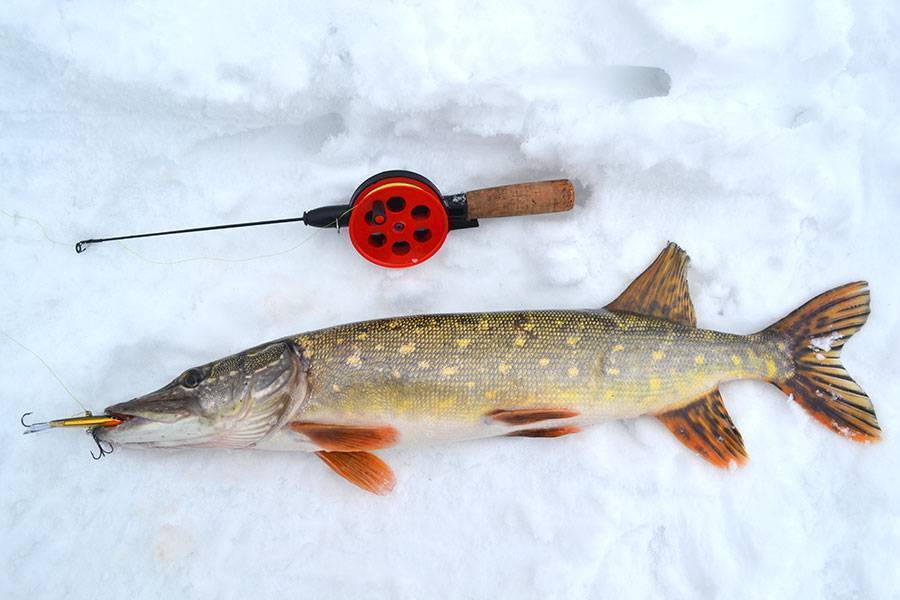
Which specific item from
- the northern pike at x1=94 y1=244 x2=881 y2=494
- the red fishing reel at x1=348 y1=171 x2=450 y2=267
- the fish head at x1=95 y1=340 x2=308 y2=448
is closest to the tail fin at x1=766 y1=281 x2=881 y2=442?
the northern pike at x1=94 y1=244 x2=881 y2=494

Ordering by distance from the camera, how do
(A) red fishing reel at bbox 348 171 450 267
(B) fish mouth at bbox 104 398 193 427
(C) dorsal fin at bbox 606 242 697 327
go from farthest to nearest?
(C) dorsal fin at bbox 606 242 697 327 < (A) red fishing reel at bbox 348 171 450 267 < (B) fish mouth at bbox 104 398 193 427

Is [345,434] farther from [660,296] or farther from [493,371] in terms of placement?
[660,296]

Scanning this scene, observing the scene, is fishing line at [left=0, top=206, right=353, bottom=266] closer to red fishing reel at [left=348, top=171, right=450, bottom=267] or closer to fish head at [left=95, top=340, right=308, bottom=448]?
red fishing reel at [left=348, top=171, right=450, bottom=267]

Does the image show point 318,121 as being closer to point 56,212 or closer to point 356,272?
point 356,272

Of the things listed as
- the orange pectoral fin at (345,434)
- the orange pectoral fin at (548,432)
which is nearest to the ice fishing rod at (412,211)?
the orange pectoral fin at (345,434)

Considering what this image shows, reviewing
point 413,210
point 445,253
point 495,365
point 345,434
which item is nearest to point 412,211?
point 413,210

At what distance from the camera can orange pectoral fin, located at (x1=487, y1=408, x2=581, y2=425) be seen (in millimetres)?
1887

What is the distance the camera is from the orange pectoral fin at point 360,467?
2002 mm

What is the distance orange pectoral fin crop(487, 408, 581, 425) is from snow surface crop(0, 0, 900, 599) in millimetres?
258

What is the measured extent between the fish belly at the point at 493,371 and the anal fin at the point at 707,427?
9cm

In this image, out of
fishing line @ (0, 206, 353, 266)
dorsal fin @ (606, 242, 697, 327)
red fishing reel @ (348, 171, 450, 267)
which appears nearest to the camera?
red fishing reel @ (348, 171, 450, 267)

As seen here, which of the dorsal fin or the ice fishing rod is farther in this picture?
the dorsal fin

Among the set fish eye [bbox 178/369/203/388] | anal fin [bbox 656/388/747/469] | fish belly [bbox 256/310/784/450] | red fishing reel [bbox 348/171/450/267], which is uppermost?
red fishing reel [bbox 348/171/450/267]

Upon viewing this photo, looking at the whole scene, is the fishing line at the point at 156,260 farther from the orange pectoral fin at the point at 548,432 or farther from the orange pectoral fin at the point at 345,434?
the orange pectoral fin at the point at 548,432
